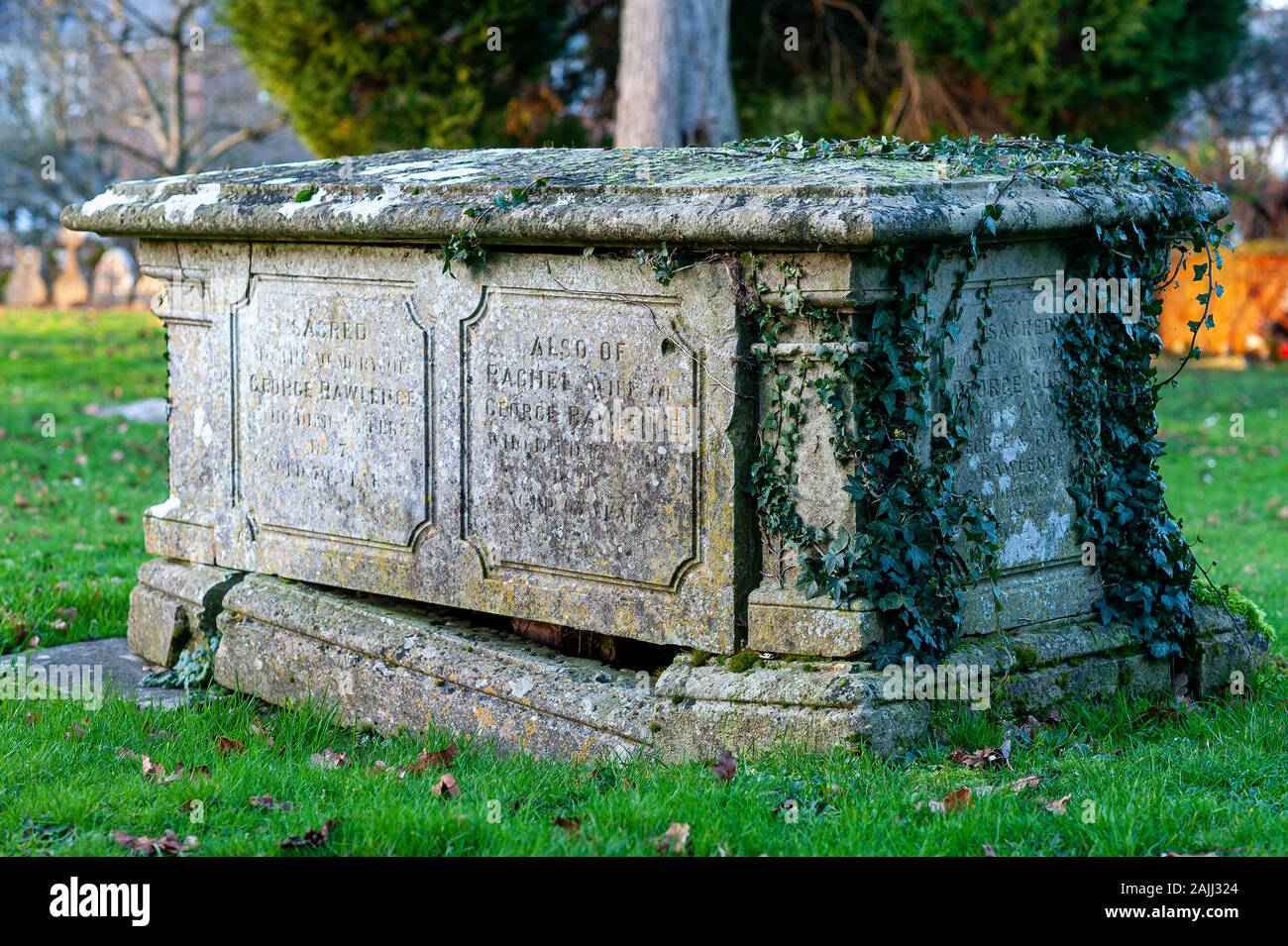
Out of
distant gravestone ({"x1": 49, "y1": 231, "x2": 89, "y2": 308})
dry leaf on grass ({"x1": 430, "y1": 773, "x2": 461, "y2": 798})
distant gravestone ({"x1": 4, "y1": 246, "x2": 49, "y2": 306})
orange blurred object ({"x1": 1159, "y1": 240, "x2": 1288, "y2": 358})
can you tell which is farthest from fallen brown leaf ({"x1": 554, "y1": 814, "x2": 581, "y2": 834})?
distant gravestone ({"x1": 4, "y1": 246, "x2": 49, "y2": 306})

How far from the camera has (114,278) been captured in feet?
71.7

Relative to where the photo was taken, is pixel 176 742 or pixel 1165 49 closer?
pixel 176 742

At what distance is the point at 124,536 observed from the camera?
8203mm

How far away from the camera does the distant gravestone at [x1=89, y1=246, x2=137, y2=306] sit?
21828 millimetres

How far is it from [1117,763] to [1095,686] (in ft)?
2.08

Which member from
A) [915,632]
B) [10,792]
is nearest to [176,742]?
[10,792]

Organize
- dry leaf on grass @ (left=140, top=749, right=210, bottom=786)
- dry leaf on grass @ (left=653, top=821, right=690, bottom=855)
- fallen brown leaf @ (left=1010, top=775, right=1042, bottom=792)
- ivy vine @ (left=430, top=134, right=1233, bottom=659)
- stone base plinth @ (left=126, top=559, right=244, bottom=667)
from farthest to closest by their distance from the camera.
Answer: stone base plinth @ (left=126, top=559, right=244, bottom=667) < dry leaf on grass @ (left=140, top=749, right=210, bottom=786) < ivy vine @ (left=430, top=134, right=1233, bottom=659) < fallen brown leaf @ (left=1010, top=775, right=1042, bottom=792) < dry leaf on grass @ (left=653, top=821, right=690, bottom=855)

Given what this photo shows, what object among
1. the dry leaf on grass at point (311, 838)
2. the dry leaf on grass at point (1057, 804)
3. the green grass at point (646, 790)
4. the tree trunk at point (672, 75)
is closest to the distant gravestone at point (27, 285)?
the tree trunk at point (672, 75)

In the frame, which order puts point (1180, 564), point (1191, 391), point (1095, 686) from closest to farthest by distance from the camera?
point (1095, 686) < point (1180, 564) < point (1191, 391)

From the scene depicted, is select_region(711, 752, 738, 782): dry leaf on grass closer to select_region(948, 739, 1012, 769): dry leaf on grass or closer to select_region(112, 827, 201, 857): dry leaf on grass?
select_region(948, 739, 1012, 769): dry leaf on grass

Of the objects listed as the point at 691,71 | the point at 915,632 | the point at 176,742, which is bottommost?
the point at 176,742

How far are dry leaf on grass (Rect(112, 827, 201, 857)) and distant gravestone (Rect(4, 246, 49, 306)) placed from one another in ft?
62.8

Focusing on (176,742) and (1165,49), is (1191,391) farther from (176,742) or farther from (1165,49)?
(176,742)

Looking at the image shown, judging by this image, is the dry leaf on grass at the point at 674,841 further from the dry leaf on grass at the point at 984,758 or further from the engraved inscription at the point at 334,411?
the engraved inscription at the point at 334,411
